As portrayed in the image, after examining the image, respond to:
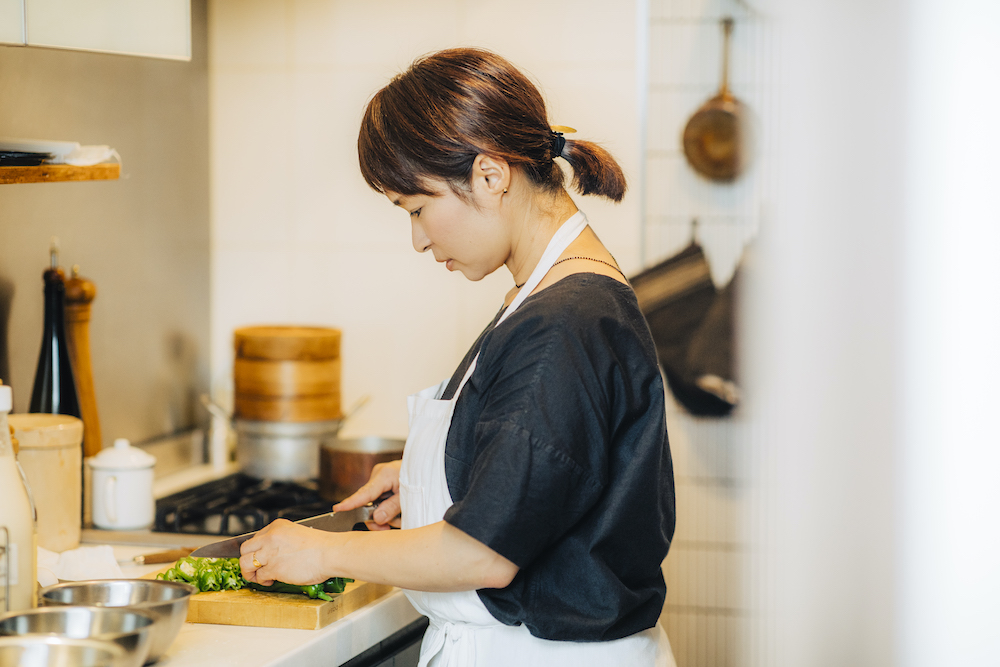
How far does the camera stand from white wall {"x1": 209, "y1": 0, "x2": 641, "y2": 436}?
199cm

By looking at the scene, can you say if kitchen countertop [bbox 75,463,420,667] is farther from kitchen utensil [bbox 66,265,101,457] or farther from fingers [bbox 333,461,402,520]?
kitchen utensil [bbox 66,265,101,457]

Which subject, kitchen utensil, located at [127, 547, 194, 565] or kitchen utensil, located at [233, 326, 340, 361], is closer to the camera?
kitchen utensil, located at [127, 547, 194, 565]

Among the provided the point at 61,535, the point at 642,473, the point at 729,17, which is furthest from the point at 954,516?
the point at 61,535

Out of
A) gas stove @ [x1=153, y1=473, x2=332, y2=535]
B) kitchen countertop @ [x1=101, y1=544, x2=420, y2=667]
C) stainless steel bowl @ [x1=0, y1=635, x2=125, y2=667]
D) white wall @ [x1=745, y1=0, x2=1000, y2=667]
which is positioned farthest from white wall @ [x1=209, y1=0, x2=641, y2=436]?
white wall @ [x1=745, y1=0, x2=1000, y2=667]

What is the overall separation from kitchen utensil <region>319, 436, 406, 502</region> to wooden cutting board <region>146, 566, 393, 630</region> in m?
0.46

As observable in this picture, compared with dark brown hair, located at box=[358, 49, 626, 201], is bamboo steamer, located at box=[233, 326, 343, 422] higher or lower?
lower

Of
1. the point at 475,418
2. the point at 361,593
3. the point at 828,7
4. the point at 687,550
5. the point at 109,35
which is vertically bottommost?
the point at 687,550

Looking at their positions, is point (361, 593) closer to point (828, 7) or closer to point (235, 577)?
point (235, 577)

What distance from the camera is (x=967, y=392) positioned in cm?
28

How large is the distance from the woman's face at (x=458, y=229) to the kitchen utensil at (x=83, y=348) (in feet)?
2.65

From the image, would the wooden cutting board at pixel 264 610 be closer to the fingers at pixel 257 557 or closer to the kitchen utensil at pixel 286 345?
the fingers at pixel 257 557

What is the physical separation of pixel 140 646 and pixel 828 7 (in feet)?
2.49

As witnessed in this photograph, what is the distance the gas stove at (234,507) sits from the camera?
1.46 meters

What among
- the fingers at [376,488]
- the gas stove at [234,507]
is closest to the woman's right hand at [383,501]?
the fingers at [376,488]
